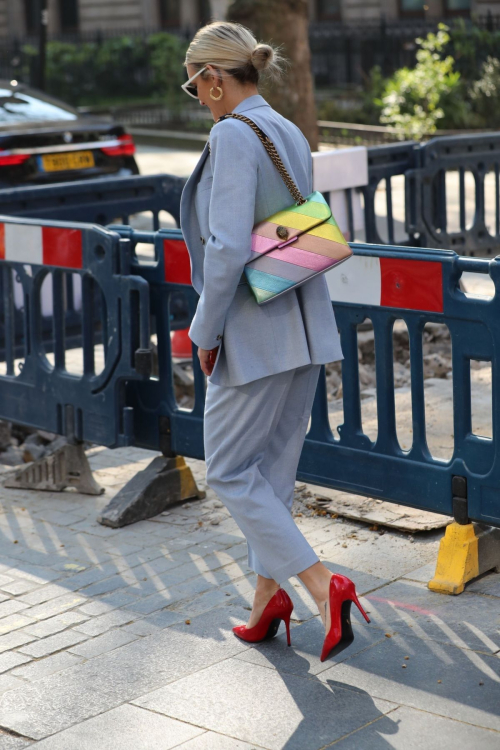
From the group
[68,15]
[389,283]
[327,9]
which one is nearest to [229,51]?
[389,283]

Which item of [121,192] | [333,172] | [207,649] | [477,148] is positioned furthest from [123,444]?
[477,148]

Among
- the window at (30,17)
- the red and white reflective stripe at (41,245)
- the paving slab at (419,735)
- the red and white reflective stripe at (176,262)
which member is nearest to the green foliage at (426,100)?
the red and white reflective stripe at (41,245)

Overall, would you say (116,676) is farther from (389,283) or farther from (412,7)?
(412,7)

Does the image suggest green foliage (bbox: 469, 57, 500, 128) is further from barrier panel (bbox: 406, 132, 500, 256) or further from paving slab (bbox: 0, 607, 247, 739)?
paving slab (bbox: 0, 607, 247, 739)

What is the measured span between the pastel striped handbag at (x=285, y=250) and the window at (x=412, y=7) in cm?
2863

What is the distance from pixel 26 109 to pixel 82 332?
765 cm

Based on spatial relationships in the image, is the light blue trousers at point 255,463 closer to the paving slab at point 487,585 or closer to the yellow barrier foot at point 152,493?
the paving slab at point 487,585

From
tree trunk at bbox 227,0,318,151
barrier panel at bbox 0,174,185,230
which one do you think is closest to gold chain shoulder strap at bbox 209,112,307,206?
barrier panel at bbox 0,174,185,230

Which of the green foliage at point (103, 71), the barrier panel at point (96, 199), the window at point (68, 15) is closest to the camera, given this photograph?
the barrier panel at point (96, 199)

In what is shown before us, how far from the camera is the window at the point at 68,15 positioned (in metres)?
39.3

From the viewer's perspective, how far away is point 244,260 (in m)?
3.40

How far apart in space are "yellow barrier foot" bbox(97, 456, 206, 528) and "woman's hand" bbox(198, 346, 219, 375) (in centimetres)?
170

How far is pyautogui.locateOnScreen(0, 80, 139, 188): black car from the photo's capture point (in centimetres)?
1106

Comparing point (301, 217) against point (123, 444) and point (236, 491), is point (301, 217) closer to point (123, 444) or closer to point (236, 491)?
point (236, 491)
